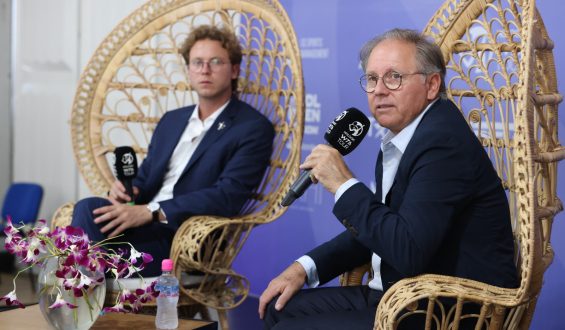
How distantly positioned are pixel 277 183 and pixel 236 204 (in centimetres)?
22

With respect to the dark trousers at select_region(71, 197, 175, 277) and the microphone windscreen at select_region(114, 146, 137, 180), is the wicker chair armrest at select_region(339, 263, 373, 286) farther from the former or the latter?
the microphone windscreen at select_region(114, 146, 137, 180)

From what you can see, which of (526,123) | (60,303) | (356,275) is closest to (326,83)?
(356,275)

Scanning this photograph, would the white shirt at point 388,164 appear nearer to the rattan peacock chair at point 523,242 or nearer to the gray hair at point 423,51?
the gray hair at point 423,51

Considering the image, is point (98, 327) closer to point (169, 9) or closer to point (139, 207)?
point (139, 207)

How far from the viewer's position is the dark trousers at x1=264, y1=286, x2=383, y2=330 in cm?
221

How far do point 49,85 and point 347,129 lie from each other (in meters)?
3.87

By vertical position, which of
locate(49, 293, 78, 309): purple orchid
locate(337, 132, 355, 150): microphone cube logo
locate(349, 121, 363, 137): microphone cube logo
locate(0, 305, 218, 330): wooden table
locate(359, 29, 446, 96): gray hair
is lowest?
locate(0, 305, 218, 330): wooden table

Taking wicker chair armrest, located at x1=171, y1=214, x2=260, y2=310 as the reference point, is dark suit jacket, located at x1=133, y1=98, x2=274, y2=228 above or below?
above

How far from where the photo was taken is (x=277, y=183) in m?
3.40

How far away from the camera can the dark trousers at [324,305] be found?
221cm

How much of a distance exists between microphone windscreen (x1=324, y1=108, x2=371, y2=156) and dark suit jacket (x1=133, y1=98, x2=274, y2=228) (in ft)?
3.46

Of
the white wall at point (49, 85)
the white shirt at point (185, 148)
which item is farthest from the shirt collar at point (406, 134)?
the white wall at point (49, 85)

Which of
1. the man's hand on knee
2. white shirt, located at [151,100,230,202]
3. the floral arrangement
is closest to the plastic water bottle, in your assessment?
the floral arrangement

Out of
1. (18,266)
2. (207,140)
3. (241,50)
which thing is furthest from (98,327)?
(18,266)
